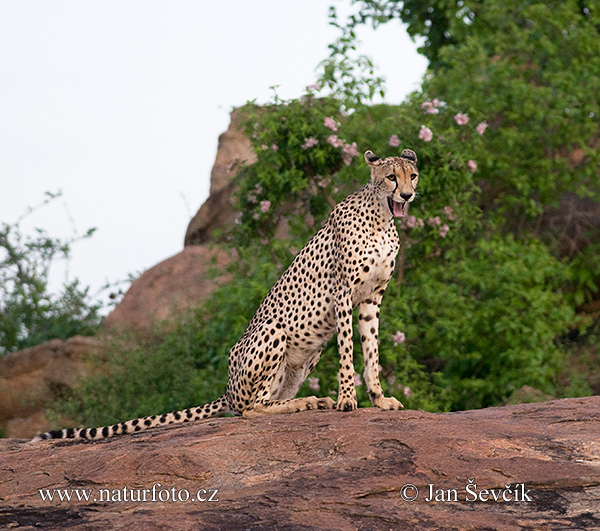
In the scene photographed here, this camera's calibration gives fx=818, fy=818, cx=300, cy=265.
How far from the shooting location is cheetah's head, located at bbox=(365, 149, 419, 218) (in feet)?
17.6

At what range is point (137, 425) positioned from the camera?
5793mm

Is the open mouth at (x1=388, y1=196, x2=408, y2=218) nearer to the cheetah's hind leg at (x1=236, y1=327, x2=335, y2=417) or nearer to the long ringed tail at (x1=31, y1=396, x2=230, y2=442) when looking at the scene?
the cheetah's hind leg at (x1=236, y1=327, x2=335, y2=417)

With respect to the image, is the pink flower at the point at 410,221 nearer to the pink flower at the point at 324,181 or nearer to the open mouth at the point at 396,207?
the pink flower at the point at 324,181

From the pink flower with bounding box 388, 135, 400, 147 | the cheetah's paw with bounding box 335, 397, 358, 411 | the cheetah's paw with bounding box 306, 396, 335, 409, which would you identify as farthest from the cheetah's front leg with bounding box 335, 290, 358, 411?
the pink flower with bounding box 388, 135, 400, 147

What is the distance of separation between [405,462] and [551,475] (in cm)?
78

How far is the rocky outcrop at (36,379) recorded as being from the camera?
11.8 meters

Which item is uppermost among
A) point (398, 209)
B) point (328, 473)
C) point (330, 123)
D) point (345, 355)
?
point (330, 123)

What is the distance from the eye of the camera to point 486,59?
12.6m

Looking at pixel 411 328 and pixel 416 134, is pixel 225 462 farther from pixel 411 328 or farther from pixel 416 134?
pixel 416 134

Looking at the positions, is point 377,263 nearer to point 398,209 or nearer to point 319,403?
point 398,209

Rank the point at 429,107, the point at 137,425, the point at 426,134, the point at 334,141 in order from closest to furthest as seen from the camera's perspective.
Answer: the point at 137,425 → the point at 426,134 → the point at 334,141 → the point at 429,107

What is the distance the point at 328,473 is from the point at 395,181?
6.57 ft

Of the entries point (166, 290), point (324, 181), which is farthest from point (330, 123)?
point (166, 290)

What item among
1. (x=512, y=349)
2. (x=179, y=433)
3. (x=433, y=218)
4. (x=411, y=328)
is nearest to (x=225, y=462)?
(x=179, y=433)
